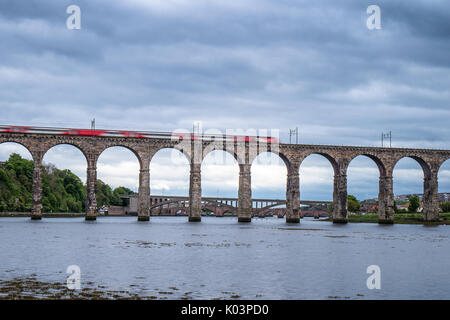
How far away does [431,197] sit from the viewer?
279 feet

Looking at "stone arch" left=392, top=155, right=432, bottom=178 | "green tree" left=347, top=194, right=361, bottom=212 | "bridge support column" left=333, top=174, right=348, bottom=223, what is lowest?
"green tree" left=347, top=194, right=361, bottom=212

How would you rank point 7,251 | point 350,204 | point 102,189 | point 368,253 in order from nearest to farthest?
point 7,251
point 368,253
point 350,204
point 102,189

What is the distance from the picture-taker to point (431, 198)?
85.0 meters

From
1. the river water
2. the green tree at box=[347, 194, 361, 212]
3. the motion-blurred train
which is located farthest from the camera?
the green tree at box=[347, 194, 361, 212]

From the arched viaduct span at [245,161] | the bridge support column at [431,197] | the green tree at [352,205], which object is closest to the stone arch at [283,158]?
the arched viaduct span at [245,161]

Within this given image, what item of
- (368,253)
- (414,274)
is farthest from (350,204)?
(414,274)

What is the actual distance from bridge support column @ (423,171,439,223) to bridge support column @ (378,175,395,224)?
23.6ft

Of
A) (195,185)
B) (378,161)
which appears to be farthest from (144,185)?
(378,161)

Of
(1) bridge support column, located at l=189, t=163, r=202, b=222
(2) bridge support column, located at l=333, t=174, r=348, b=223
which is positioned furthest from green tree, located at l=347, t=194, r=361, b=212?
(1) bridge support column, located at l=189, t=163, r=202, b=222

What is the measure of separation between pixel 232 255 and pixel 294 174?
48.8 metres

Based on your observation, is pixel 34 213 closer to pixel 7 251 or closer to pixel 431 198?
pixel 7 251

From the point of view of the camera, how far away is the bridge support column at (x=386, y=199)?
269 feet

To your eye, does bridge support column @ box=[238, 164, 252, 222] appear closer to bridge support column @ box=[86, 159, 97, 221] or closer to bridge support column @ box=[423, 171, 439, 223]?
bridge support column @ box=[86, 159, 97, 221]

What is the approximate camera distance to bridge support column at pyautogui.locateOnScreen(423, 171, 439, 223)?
8456 cm
